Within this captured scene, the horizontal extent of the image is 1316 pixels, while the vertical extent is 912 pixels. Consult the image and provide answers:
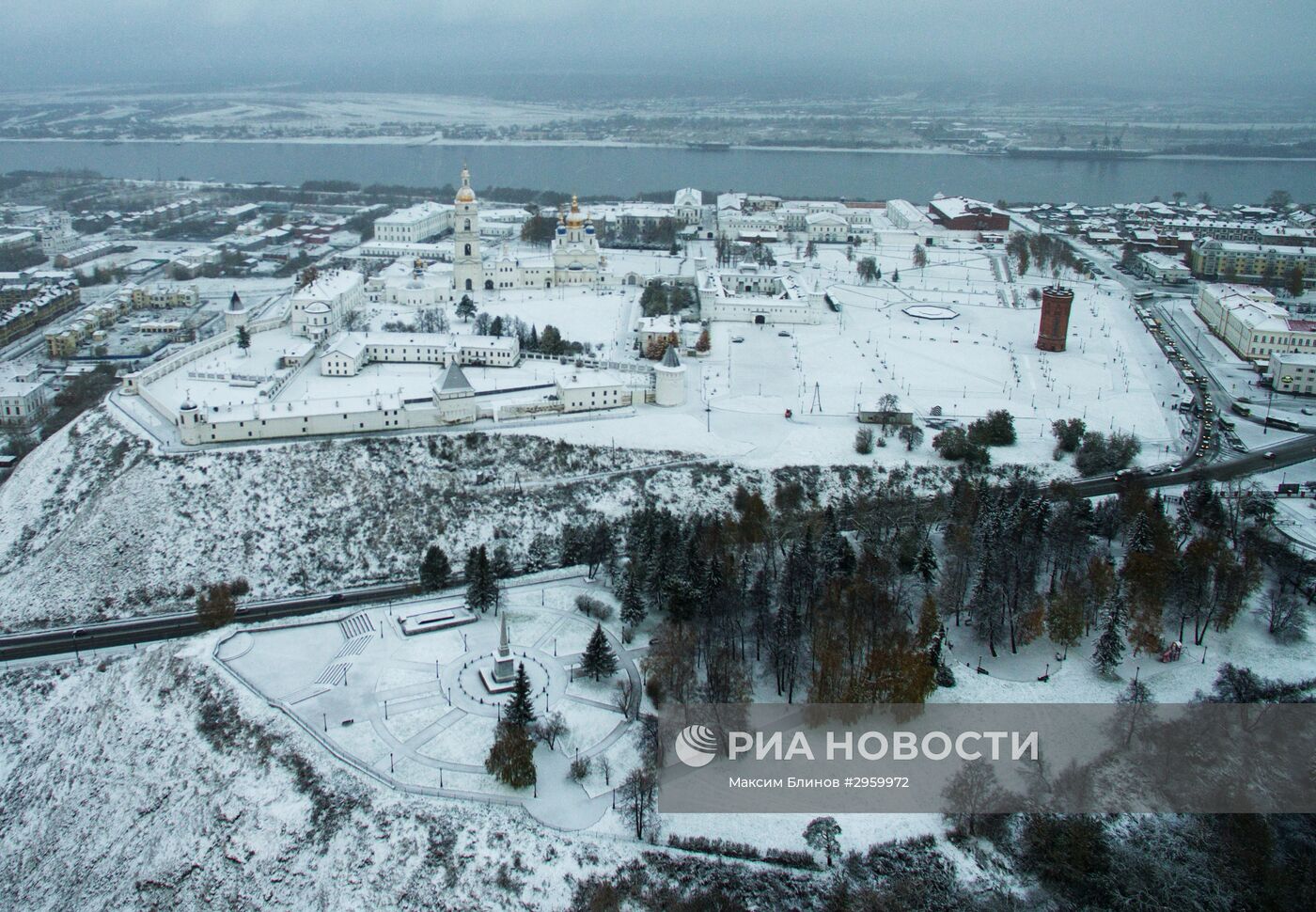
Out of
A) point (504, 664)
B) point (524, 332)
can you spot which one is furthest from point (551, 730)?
point (524, 332)

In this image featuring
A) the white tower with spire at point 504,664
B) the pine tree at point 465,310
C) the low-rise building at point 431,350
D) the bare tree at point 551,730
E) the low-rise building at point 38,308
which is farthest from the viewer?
the low-rise building at point 38,308

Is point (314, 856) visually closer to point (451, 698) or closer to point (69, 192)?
point (451, 698)

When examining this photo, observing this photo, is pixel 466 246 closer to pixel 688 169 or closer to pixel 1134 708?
pixel 1134 708

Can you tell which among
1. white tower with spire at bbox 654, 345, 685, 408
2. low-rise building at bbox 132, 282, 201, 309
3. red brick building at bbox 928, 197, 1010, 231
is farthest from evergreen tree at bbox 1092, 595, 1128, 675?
red brick building at bbox 928, 197, 1010, 231

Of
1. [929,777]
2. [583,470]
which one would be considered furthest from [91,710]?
[929,777]

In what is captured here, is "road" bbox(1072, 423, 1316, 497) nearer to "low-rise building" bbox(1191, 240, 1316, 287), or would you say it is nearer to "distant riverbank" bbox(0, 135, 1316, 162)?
"low-rise building" bbox(1191, 240, 1316, 287)

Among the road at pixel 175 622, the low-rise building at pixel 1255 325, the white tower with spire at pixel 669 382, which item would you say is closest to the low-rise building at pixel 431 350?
the white tower with spire at pixel 669 382

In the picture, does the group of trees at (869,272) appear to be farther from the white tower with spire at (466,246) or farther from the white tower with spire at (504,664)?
the white tower with spire at (504,664)
